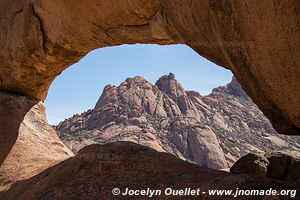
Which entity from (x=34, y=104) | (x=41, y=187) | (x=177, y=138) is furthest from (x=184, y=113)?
(x=41, y=187)

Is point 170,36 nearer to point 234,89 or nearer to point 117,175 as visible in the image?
point 117,175

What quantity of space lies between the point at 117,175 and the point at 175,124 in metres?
52.1

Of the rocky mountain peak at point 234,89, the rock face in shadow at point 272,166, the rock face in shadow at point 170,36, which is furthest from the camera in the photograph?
the rocky mountain peak at point 234,89

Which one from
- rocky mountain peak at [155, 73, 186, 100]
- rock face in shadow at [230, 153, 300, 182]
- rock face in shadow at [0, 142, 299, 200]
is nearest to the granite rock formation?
rock face in shadow at [230, 153, 300, 182]

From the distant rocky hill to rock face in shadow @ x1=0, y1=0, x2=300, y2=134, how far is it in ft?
107

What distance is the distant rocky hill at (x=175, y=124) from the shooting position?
53.6 meters

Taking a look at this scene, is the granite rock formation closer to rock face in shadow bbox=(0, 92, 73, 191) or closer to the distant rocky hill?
rock face in shadow bbox=(0, 92, 73, 191)

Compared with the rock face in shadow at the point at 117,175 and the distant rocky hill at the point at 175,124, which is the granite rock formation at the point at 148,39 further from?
the distant rocky hill at the point at 175,124

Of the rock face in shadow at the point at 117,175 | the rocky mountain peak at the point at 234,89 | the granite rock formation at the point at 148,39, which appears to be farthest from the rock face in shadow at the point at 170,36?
the rocky mountain peak at the point at 234,89

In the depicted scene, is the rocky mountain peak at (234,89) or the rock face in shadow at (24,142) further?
the rocky mountain peak at (234,89)

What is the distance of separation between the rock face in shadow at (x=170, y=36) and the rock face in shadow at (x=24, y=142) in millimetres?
640

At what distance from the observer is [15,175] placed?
10.7m

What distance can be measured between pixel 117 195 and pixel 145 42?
4.09 m

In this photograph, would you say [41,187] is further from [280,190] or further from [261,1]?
[261,1]
